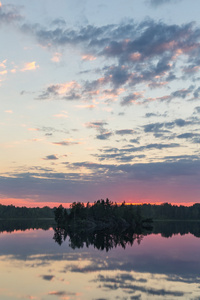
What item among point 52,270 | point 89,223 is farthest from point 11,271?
point 89,223

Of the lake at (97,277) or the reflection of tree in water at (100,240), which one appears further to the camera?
the reflection of tree in water at (100,240)

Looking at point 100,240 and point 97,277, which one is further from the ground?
point 100,240

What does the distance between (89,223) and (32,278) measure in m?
150

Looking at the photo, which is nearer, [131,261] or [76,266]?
[76,266]

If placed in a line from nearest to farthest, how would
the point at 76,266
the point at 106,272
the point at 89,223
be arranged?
the point at 106,272
the point at 76,266
the point at 89,223

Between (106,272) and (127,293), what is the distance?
11498 mm

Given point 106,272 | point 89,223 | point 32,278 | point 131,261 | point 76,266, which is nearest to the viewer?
point 32,278

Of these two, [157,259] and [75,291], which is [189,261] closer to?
[157,259]

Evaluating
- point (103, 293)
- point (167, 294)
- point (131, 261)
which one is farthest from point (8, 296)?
point (131, 261)

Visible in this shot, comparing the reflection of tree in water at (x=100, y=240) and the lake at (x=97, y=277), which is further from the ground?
the reflection of tree in water at (x=100, y=240)

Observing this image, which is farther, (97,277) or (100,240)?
(100,240)

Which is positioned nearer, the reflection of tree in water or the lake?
the lake

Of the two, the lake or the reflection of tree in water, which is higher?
the reflection of tree in water

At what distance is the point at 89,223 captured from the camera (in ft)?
→ 614
